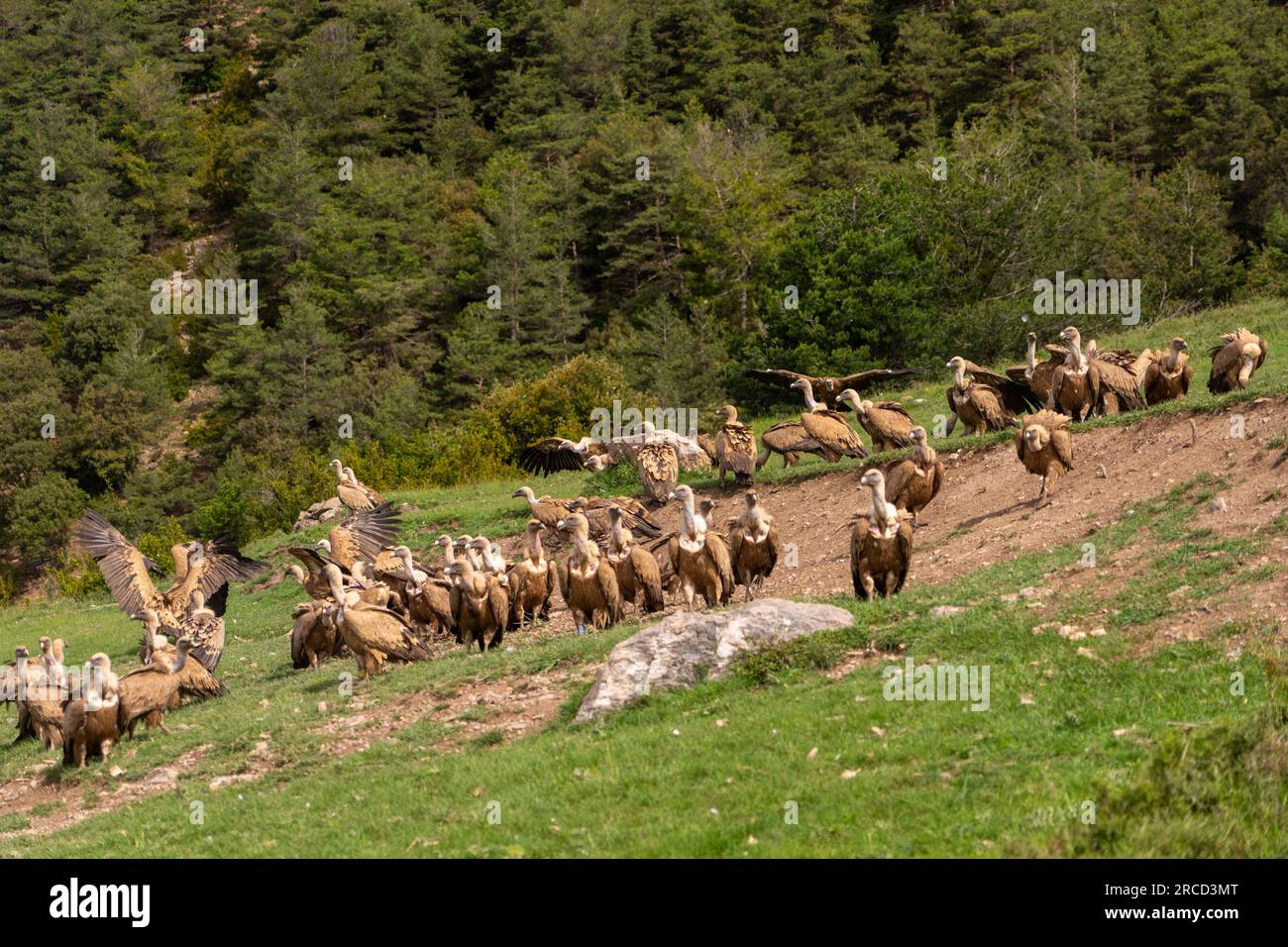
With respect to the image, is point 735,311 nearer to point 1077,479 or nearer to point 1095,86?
point 1095,86

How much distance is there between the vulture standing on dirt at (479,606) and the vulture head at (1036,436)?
5912 millimetres

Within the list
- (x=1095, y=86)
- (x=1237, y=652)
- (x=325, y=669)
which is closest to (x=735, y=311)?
(x=1095, y=86)

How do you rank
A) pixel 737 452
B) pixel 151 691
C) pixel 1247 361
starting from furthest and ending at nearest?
1. pixel 737 452
2. pixel 1247 361
3. pixel 151 691

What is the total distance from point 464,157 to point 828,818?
79162 mm

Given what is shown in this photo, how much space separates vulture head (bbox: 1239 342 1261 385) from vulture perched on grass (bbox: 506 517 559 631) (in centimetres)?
913

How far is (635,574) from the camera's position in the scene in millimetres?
16609

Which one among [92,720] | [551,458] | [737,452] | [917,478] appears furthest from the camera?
[551,458]

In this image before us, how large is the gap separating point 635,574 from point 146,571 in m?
7.78

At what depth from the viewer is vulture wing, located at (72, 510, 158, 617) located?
20.6m

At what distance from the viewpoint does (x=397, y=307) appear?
7012 cm

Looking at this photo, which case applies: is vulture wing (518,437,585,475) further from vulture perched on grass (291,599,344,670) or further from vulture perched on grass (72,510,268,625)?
vulture perched on grass (291,599,344,670)

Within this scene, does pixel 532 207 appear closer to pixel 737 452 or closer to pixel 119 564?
pixel 737 452

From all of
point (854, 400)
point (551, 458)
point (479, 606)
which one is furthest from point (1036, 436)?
point (551, 458)

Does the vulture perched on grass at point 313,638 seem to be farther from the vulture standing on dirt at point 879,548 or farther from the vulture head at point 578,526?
the vulture standing on dirt at point 879,548
